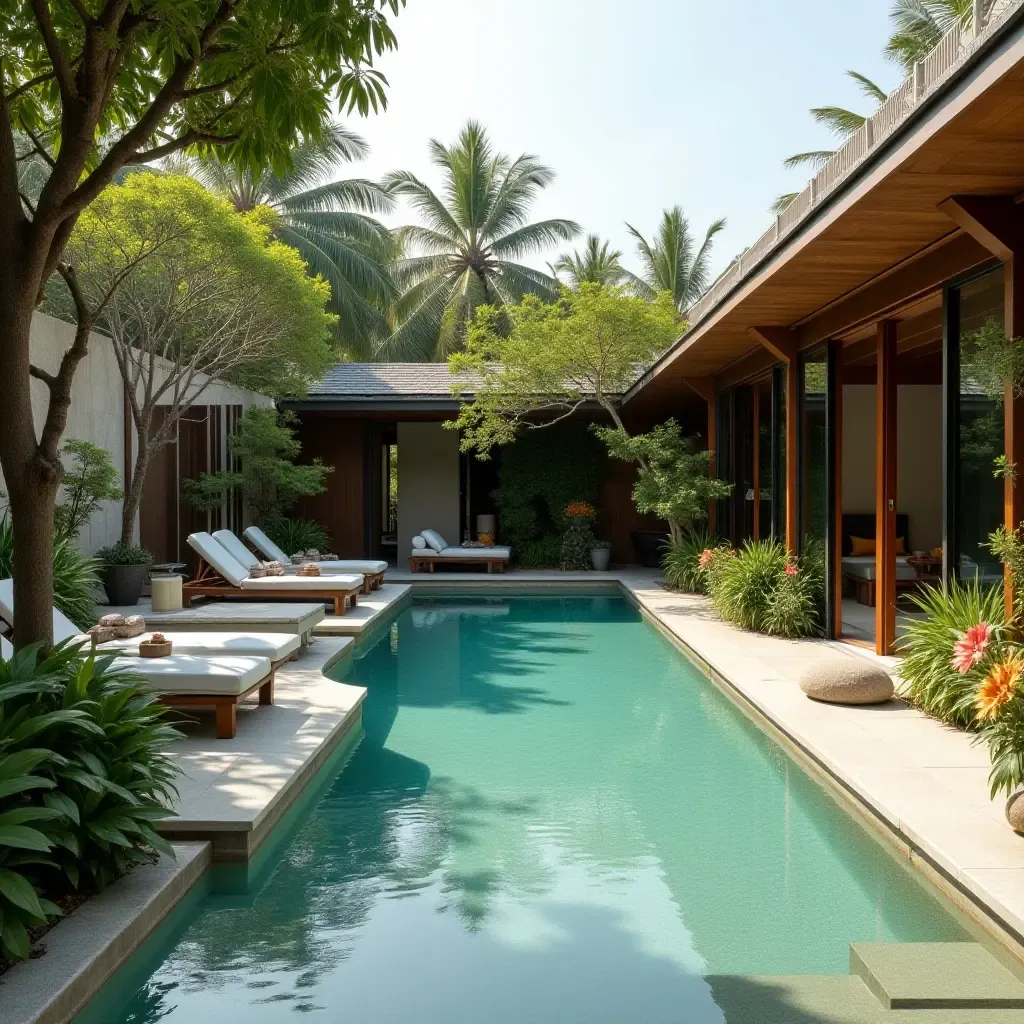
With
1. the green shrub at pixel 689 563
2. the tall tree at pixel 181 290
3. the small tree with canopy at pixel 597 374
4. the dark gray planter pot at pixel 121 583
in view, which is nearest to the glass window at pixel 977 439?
the tall tree at pixel 181 290

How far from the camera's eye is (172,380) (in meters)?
13.1

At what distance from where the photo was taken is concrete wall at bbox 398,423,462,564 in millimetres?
20312

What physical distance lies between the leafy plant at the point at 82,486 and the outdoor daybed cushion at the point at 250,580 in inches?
42.8

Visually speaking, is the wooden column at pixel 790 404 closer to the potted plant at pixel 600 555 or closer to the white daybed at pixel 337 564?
the white daybed at pixel 337 564

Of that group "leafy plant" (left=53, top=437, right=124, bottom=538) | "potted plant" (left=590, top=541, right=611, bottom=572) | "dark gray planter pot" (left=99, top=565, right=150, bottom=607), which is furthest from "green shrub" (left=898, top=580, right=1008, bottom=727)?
"potted plant" (left=590, top=541, right=611, bottom=572)

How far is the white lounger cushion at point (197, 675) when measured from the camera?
6.11m

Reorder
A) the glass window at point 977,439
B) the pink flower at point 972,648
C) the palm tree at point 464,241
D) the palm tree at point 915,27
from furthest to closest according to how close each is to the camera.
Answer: the palm tree at point 464,241
the palm tree at point 915,27
the glass window at point 977,439
the pink flower at point 972,648

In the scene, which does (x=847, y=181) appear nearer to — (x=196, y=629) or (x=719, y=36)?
(x=196, y=629)

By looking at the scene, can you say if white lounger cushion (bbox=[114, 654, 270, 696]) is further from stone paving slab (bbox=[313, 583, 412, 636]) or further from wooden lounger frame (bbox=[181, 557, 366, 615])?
wooden lounger frame (bbox=[181, 557, 366, 615])

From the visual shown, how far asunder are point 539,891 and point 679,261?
103 feet

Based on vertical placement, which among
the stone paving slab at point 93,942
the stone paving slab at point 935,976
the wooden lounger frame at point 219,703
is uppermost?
the wooden lounger frame at point 219,703

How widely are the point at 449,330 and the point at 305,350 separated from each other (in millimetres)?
16066

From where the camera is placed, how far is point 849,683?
22.8ft

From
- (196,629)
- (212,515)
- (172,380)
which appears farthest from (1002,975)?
(212,515)
